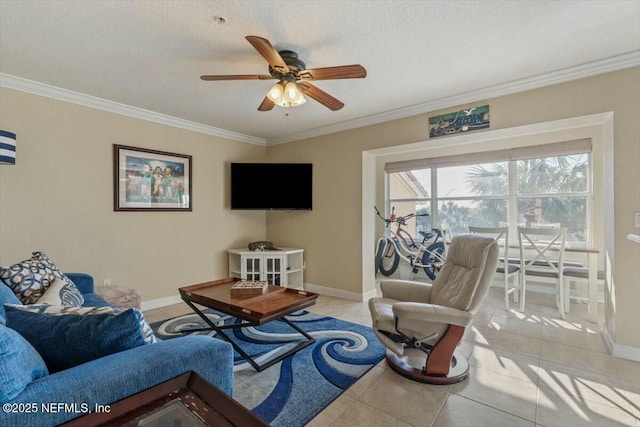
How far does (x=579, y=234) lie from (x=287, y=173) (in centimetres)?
437

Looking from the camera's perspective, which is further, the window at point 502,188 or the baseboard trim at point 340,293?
the window at point 502,188

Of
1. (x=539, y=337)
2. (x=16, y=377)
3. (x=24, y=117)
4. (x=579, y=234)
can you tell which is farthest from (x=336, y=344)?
(x=579, y=234)

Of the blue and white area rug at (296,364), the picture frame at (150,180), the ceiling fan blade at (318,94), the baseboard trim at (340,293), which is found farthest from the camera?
the baseboard trim at (340,293)

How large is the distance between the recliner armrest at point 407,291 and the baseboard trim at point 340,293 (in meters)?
1.40

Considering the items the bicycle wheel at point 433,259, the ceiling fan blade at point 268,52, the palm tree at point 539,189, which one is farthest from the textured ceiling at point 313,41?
the bicycle wheel at point 433,259

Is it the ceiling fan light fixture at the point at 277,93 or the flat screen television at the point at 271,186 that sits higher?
the ceiling fan light fixture at the point at 277,93

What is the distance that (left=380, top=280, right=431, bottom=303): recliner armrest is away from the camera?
2.51 m

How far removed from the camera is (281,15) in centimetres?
186

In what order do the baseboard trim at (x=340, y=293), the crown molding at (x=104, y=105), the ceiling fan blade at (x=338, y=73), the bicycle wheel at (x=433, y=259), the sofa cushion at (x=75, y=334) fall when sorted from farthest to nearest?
the bicycle wheel at (x=433, y=259), the baseboard trim at (x=340, y=293), the crown molding at (x=104, y=105), the ceiling fan blade at (x=338, y=73), the sofa cushion at (x=75, y=334)

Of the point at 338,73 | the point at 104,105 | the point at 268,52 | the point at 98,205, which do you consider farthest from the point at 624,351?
the point at 104,105

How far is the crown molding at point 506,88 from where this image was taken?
237 centimetres

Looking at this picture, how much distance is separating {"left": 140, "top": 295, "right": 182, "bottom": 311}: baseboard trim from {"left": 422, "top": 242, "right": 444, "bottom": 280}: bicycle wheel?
3961 millimetres

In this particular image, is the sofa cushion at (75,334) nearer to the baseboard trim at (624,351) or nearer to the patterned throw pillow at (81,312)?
the patterned throw pillow at (81,312)

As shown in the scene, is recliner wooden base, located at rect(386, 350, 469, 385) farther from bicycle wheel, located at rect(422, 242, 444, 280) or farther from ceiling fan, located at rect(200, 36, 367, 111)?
bicycle wheel, located at rect(422, 242, 444, 280)
